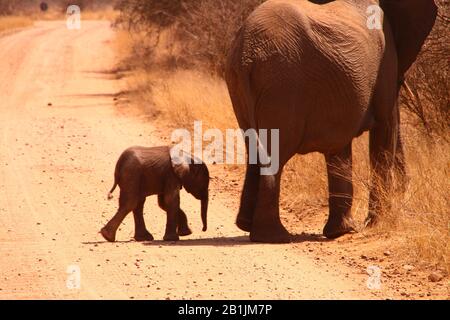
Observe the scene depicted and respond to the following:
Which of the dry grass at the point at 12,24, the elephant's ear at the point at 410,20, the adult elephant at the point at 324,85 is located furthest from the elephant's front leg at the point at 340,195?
the dry grass at the point at 12,24

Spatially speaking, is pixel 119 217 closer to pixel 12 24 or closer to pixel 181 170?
pixel 181 170

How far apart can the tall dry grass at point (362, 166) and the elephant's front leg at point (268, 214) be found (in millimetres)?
878

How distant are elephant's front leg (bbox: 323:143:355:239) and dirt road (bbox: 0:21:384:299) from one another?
0.65 m

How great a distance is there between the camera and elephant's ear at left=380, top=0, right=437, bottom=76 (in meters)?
10.3

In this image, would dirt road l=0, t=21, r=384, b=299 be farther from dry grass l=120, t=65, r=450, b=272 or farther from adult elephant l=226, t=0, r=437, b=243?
adult elephant l=226, t=0, r=437, b=243

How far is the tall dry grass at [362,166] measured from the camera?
872 centimetres

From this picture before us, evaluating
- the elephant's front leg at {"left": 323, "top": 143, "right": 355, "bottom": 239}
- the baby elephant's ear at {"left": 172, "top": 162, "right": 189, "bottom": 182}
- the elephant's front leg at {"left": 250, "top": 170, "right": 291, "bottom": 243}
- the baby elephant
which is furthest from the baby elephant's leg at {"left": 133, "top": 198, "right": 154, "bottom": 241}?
the elephant's front leg at {"left": 323, "top": 143, "right": 355, "bottom": 239}

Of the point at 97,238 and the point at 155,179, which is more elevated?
the point at 155,179

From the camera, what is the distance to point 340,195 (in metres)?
10.0

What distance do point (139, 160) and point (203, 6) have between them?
1217cm

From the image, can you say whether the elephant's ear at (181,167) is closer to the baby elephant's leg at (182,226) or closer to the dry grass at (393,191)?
the baby elephant's leg at (182,226)

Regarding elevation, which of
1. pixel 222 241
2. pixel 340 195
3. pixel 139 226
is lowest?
pixel 222 241

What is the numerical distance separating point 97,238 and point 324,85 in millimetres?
2671

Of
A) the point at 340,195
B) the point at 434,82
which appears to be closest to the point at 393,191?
the point at 340,195
